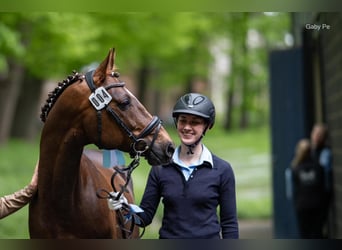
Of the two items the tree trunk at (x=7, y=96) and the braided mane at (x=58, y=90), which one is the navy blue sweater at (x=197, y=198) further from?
the tree trunk at (x=7, y=96)

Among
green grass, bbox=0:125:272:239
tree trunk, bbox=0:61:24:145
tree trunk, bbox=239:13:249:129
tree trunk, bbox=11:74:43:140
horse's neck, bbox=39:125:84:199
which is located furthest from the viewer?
tree trunk, bbox=11:74:43:140

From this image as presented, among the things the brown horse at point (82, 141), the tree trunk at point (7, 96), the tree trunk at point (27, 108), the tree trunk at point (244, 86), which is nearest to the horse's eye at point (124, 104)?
the brown horse at point (82, 141)

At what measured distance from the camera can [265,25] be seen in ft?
21.1

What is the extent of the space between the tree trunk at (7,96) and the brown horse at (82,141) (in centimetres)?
403

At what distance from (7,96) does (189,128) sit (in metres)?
4.63

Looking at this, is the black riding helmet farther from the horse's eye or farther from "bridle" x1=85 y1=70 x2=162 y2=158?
the horse's eye

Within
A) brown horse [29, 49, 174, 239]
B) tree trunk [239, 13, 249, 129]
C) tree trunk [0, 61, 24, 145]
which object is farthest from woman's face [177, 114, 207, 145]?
tree trunk [0, 61, 24, 145]

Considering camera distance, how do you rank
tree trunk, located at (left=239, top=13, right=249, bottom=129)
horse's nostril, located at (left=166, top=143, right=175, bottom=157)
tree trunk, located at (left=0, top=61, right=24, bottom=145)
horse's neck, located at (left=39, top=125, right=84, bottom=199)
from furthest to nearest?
tree trunk, located at (left=0, top=61, right=24, bottom=145) → tree trunk, located at (left=239, top=13, right=249, bottom=129) → horse's neck, located at (left=39, top=125, right=84, bottom=199) → horse's nostril, located at (left=166, top=143, right=175, bottom=157)

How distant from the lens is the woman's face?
8.93ft

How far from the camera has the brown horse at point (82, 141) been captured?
2.64 m

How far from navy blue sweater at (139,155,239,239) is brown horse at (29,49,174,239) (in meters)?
0.12

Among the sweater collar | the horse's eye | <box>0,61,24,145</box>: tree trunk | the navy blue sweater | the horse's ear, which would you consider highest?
<box>0,61,24,145</box>: tree trunk
